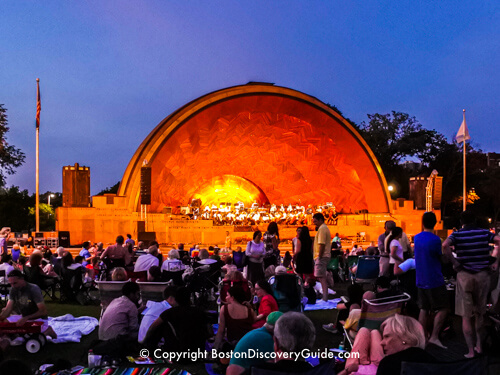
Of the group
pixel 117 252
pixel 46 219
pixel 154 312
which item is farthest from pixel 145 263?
pixel 46 219

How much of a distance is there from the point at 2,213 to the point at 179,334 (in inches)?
1408

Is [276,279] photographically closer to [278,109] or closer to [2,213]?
[278,109]

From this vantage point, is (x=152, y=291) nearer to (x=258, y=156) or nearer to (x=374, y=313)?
(x=374, y=313)

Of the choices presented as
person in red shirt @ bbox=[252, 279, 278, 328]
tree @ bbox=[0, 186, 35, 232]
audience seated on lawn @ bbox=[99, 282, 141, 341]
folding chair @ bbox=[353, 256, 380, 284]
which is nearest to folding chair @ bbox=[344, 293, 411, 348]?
person in red shirt @ bbox=[252, 279, 278, 328]

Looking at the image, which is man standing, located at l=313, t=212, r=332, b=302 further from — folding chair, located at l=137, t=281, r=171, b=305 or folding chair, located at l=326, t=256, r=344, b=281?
folding chair, located at l=137, t=281, r=171, b=305

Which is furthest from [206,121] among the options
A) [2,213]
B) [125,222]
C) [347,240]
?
[2,213]

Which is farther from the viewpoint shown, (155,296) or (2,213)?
(2,213)

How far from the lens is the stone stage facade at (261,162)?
2695cm

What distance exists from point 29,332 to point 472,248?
17.6 feet

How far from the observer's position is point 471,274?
6.01m

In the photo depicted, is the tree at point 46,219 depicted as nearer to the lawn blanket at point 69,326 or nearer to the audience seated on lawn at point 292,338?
the lawn blanket at point 69,326

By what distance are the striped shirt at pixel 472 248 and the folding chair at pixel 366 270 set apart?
138 inches

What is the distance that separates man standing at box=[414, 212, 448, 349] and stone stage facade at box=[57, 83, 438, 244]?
59.3ft

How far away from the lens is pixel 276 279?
6.96 meters
